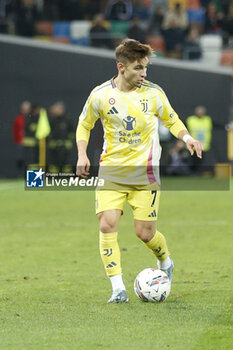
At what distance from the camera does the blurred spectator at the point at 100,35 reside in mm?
24625

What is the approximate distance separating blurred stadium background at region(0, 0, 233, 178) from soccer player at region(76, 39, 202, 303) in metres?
17.0

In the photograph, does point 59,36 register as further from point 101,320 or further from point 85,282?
point 101,320

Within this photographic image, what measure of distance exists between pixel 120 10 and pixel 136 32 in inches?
82.9

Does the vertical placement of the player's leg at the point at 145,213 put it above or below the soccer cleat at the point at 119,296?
above

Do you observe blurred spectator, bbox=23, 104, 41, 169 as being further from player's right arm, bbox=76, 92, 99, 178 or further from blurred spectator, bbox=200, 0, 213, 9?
player's right arm, bbox=76, 92, 99, 178

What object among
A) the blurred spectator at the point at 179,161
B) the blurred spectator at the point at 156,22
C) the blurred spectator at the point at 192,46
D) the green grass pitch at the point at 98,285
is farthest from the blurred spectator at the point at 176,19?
the green grass pitch at the point at 98,285

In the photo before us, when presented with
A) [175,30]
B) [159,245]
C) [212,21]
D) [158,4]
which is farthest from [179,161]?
[159,245]

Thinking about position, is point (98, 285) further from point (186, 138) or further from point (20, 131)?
point (20, 131)

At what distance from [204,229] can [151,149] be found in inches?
236

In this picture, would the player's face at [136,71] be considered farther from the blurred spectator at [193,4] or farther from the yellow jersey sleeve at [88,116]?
the blurred spectator at [193,4]

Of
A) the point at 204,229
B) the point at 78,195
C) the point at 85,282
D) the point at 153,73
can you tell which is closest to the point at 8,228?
the point at 204,229

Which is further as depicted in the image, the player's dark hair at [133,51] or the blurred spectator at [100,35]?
the blurred spectator at [100,35]

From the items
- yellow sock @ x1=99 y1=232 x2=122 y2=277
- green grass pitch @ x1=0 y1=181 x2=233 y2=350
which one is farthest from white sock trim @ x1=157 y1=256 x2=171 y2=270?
yellow sock @ x1=99 y1=232 x2=122 y2=277

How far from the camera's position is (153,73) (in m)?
25.4
